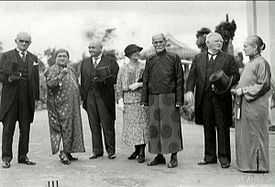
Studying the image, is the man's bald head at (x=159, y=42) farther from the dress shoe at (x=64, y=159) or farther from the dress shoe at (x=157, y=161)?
the dress shoe at (x=64, y=159)

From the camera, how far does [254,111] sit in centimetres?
527

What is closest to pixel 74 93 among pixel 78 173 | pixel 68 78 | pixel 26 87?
pixel 68 78

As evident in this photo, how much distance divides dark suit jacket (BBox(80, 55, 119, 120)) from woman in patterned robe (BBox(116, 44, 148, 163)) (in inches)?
13.1

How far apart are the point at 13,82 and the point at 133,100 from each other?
5.50ft

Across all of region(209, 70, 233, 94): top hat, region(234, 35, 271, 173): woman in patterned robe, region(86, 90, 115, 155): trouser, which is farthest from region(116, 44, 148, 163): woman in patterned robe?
region(234, 35, 271, 173): woman in patterned robe

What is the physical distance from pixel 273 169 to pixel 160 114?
1.57 metres

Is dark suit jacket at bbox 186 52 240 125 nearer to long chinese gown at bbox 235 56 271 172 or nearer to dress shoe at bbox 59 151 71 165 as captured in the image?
long chinese gown at bbox 235 56 271 172

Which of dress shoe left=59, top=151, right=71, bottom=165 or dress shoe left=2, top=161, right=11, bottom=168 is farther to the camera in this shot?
dress shoe left=59, top=151, right=71, bottom=165

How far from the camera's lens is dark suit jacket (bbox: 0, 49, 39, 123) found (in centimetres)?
591

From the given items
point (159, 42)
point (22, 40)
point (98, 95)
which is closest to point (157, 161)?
point (98, 95)

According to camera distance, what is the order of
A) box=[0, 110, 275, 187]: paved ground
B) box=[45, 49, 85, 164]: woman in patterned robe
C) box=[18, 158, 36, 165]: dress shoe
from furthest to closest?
1. box=[45, 49, 85, 164]: woman in patterned robe
2. box=[18, 158, 36, 165]: dress shoe
3. box=[0, 110, 275, 187]: paved ground

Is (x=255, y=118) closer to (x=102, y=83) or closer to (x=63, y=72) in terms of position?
(x=102, y=83)

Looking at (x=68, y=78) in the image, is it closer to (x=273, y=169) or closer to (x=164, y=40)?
(x=164, y=40)

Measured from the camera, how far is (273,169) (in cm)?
544
